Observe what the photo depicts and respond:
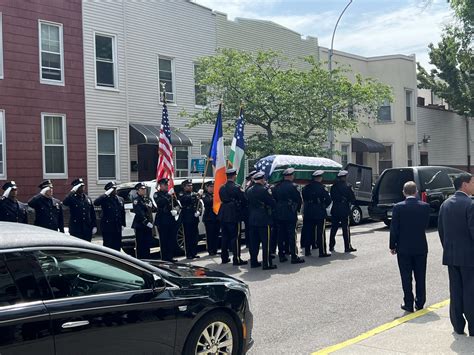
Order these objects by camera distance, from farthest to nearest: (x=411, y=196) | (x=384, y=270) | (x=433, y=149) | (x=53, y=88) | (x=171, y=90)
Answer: (x=433, y=149), (x=171, y=90), (x=53, y=88), (x=384, y=270), (x=411, y=196)

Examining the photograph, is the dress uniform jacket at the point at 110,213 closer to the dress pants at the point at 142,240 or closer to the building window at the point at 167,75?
the dress pants at the point at 142,240

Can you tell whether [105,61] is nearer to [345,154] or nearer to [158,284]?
[345,154]

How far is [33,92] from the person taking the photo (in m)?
17.9

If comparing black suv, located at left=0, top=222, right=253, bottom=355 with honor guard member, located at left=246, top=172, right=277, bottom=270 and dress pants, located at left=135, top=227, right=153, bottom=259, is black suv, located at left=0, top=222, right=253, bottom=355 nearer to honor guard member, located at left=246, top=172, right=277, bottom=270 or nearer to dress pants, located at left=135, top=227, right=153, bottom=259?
honor guard member, located at left=246, top=172, right=277, bottom=270

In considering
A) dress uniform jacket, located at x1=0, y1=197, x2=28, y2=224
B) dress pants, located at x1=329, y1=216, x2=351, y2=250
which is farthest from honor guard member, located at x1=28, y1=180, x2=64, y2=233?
dress pants, located at x1=329, y1=216, x2=351, y2=250

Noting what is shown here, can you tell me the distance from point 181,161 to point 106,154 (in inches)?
134

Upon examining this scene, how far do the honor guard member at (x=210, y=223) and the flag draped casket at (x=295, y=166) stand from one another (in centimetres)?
191

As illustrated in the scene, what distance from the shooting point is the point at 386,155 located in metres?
Result: 32.7

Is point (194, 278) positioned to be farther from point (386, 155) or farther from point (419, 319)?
point (386, 155)

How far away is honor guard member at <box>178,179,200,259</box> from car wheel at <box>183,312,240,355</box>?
7175mm

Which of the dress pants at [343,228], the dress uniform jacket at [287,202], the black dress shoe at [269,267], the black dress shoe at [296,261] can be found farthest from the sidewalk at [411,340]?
the dress pants at [343,228]

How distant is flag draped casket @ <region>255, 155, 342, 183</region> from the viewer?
14180mm

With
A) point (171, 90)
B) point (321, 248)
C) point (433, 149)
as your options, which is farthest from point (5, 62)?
point (433, 149)

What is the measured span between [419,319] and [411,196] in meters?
1.52
